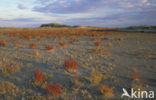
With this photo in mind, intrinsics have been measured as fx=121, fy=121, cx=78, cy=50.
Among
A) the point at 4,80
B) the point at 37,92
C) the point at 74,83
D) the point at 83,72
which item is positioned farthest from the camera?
the point at 83,72

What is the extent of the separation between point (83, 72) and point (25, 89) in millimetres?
2376

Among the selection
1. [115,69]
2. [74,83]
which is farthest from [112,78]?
[74,83]

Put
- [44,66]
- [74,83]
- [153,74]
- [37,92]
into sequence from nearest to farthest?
[37,92] < [74,83] < [153,74] < [44,66]

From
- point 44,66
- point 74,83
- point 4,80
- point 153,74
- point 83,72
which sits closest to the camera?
point 74,83

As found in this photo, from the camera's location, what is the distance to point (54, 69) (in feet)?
18.3

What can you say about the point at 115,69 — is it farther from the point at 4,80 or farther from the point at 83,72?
the point at 4,80

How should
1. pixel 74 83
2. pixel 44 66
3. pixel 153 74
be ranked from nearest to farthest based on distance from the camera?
pixel 74 83 → pixel 153 74 → pixel 44 66

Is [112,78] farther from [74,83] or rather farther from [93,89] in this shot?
[74,83]

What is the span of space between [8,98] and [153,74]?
5.31 meters

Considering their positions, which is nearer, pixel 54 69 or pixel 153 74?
pixel 153 74

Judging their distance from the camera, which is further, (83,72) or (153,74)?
(83,72)

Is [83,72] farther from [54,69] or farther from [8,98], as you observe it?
[8,98]

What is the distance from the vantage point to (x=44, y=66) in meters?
5.96

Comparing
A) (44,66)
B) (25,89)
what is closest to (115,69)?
(44,66)
